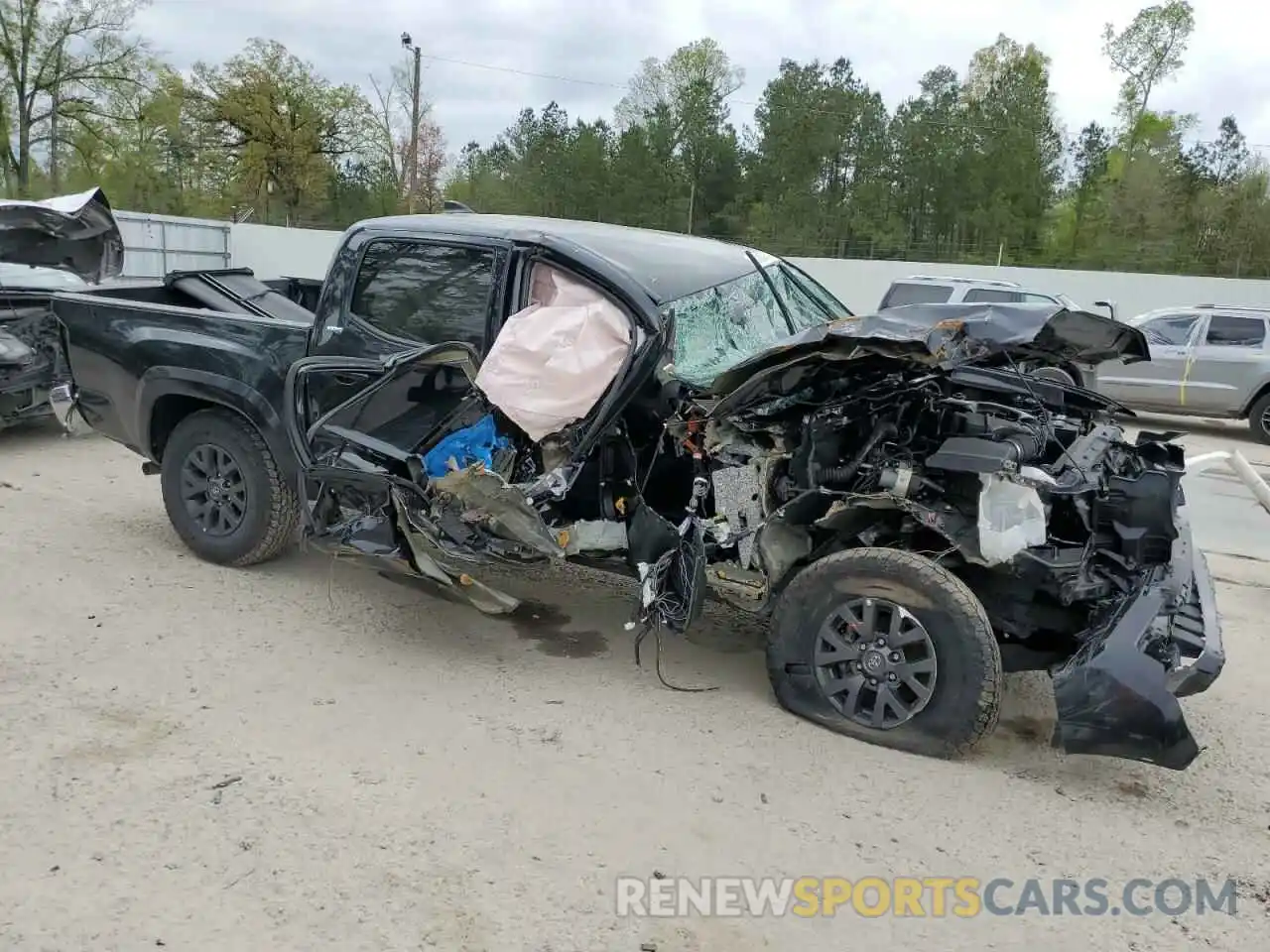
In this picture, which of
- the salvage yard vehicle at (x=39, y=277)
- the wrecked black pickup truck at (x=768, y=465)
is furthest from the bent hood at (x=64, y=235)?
the wrecked black pickup truck at (x=768, y=465)

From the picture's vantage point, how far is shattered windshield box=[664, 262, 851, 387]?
4.25 metres

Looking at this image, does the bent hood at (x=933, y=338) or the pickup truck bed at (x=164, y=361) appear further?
the pickup truck bed at (x=164, y=361)

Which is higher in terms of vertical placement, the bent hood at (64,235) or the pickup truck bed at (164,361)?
the bent hood at (64,235)

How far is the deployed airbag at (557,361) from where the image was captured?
4113 millimetres

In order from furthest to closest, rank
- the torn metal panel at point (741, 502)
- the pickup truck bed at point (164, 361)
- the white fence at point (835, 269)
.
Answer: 1. the white fence at point (835, 269)
2. the pickup truck bed at point (164, 361)
3. the torn metal panel at point (741, 502)

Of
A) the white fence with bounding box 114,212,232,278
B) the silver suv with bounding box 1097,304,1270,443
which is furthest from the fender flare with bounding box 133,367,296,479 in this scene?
the white fence with bounding box 114,212,232,278

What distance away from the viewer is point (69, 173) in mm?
39469

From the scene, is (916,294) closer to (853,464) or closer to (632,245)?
(632,245)

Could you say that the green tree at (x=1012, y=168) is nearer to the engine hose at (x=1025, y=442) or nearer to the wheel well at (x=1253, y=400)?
the wheel well at (x=1253, y=400)

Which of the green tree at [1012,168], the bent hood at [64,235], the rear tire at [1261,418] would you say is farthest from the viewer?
the green tree at [1012,168]

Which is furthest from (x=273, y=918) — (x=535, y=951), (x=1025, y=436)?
(x=1025, y=436)

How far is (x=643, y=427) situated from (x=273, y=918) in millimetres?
2311

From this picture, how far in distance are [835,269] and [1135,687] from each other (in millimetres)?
22029

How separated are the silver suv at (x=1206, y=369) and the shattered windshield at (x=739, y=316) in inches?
347
